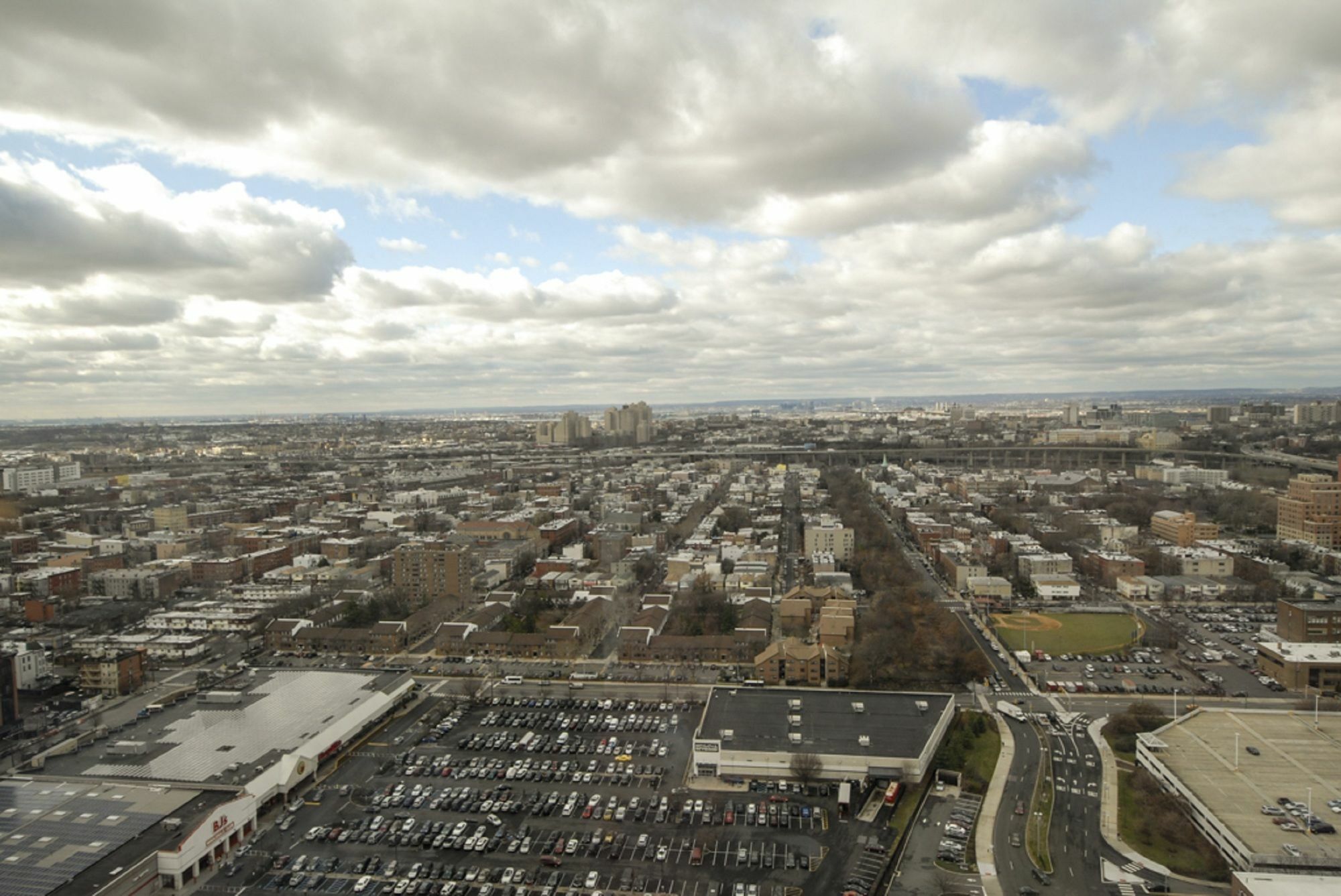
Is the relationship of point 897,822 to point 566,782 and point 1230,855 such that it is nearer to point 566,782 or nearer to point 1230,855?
point 1230,855

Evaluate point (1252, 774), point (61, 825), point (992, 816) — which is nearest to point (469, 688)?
point (61, 825)

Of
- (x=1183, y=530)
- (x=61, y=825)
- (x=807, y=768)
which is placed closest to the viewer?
(x=61, y=825)

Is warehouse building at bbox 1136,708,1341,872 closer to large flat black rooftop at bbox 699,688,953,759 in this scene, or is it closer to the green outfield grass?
large flat black rooftop at bbox 699,688,953,759

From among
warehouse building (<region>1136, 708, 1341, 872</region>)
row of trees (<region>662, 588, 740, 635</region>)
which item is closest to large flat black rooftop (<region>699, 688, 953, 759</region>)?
warehouse building (<region>1136, 708, 1341, 872</region>)

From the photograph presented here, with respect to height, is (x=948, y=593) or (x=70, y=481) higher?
(x=70, y=481)

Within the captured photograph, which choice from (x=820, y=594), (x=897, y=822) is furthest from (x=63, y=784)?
(x=820, y=594)

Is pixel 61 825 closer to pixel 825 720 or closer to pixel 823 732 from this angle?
pixel 823 732
